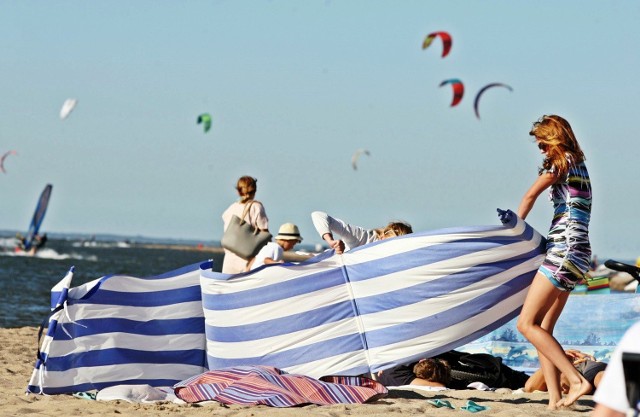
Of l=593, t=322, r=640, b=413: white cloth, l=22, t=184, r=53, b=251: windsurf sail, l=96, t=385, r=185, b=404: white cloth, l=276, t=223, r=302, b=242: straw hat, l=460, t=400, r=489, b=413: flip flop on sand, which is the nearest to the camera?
l=593, t=322, r=640, b=413: white cloth

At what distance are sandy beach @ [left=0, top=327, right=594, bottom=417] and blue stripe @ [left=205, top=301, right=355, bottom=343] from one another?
0.54 m

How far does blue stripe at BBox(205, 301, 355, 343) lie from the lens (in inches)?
227

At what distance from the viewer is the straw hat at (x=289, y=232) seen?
681cm

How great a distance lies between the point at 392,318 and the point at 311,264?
0.55 m

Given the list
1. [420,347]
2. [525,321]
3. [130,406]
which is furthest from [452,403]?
[130,406]

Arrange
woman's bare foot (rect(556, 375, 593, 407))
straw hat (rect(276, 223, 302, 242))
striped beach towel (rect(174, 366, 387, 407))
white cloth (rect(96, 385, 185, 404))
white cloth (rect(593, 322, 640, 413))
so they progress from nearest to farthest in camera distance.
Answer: white cloth (rect(593, 322, 640, 413)) → woman's bare foot (rect(556, 375, 593, 407)) → striped beach towel (rect(174, 366, 387, 407)) → white cloth (rect(96, 385, 185, 404)) → straw hat (rect(276, 223, 302, 242))

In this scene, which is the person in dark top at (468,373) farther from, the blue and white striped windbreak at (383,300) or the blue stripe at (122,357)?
the blue stripe at (122,357)

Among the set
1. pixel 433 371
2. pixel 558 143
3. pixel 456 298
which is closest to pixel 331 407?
pixel 456 298

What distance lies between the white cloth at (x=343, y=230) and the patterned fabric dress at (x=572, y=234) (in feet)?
4.73

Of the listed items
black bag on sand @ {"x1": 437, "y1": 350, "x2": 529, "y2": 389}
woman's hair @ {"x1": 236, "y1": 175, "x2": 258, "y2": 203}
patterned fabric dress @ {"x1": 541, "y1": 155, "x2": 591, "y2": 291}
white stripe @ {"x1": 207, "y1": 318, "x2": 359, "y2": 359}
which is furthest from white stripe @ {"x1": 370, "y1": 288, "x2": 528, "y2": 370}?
woman's hair @ {"x1": 236, "y1": 175, "x2": 258, "y2": 203}

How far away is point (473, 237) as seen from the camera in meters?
5.50

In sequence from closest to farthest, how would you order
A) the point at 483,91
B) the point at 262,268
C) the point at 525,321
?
1. the point at 525,321
2. the point at 262,268
3. the point at 483,91

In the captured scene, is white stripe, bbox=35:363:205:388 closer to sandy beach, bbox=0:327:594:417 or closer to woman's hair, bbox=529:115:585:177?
sandy beach, bbox=0:327:594:417

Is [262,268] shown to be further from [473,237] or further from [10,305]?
[10,305]
